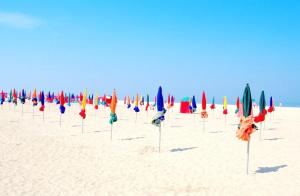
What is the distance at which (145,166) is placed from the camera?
501 inches

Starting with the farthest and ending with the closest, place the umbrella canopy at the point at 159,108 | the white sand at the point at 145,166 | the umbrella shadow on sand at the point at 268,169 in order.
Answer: the umbrella canopy at the point at 159,108 < the umbrella shadow on sand at the point at 268,169 < the white sand at the point at 145,166

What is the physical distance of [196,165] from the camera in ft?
41.9

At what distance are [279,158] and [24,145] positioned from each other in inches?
503

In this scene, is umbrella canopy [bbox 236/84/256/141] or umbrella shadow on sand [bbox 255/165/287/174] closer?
umbrella canopy [bbox 236/84/256/141]

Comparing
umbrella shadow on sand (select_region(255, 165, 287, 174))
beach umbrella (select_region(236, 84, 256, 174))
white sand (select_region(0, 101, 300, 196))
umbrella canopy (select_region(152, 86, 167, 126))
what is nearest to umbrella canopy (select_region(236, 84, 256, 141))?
beach umbrella (select_region(236, 84, 256, 174))

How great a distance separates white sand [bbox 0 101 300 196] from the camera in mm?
9758

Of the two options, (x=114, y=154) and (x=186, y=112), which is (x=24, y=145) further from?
(x=186, y=112)

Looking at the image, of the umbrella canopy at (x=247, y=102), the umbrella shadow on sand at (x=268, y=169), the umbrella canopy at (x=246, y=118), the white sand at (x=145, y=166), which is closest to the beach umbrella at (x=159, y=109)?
the white sand at (x=145, y=166)

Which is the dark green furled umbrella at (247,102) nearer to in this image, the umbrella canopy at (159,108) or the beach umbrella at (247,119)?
the beach umbrella at (247,119)

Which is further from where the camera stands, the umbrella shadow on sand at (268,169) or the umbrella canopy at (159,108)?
the umbrella canopy at (159,108)

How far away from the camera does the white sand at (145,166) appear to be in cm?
976

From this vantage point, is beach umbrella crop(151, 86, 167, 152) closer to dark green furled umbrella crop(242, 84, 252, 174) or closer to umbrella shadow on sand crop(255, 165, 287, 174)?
dark green furled umbrella crop(242, 84, 252, 174)

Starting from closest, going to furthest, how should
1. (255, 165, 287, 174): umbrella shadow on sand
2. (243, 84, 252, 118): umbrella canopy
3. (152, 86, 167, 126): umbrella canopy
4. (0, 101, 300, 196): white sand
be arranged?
(0, 101, 300, 196): white sand, (243, 84, 252, 118): umbrella canopy, (255, 165, 287, 174): umbrella shadow on sand, (152, 86, 167, 126): umbrella canopy

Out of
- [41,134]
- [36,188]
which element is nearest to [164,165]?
[36,188]
